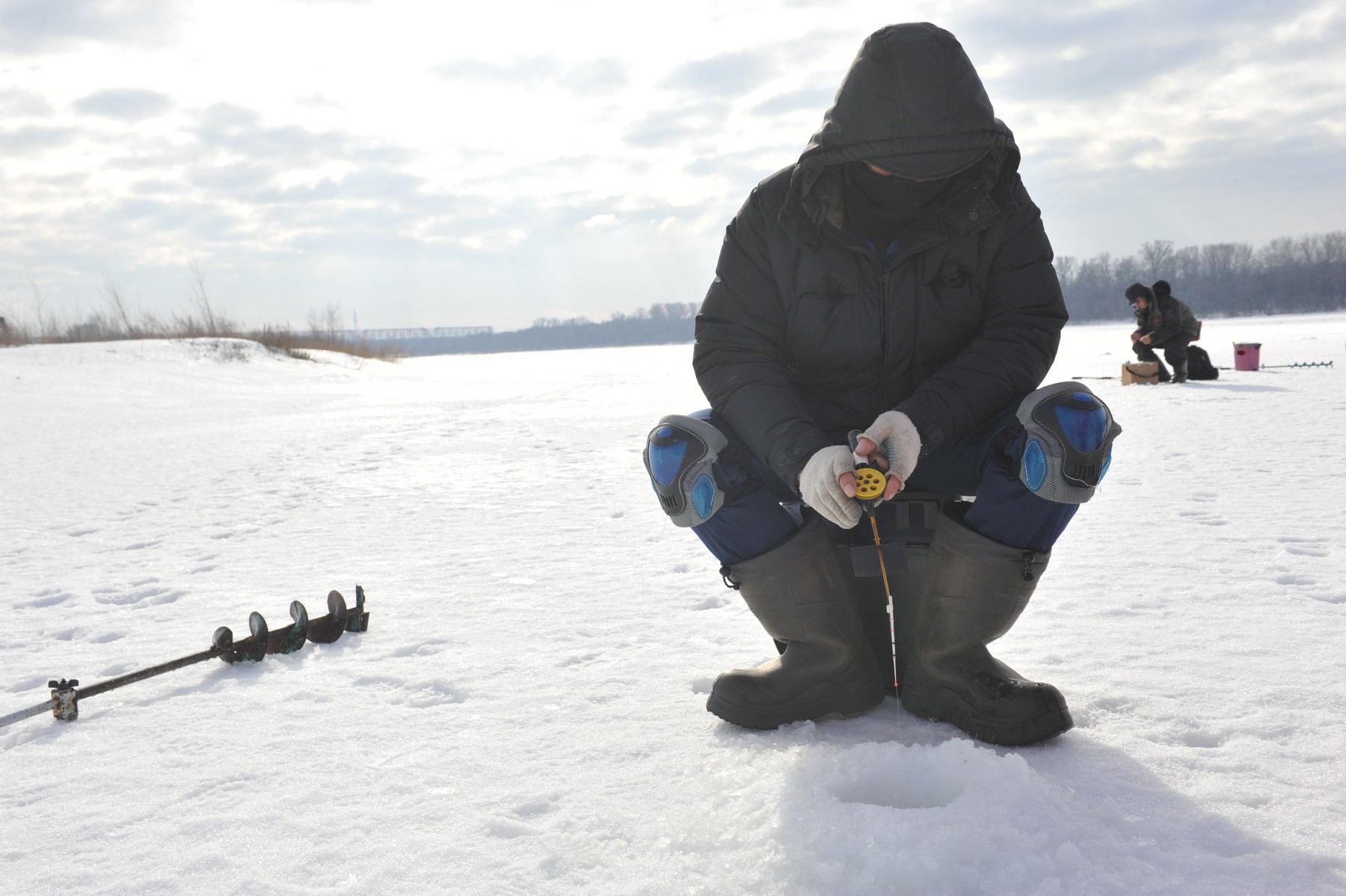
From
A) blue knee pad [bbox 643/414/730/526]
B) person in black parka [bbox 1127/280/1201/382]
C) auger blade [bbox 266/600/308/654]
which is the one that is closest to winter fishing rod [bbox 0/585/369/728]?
auger blade [bbox 266/600/308/654]

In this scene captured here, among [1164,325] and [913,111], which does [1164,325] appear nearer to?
[1164,325]

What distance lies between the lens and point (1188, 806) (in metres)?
1.56

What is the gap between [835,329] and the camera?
2.03 meters

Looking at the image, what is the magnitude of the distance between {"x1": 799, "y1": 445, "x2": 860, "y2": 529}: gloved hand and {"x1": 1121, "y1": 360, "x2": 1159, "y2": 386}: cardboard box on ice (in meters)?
12.1

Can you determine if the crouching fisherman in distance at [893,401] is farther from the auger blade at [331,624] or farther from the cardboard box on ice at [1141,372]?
the cardboard box on ice at [1141,372]

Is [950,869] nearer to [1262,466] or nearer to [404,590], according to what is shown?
[404,590]

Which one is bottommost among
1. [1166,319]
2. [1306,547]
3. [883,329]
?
[1306,547]

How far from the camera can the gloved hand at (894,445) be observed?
1741 millimetres

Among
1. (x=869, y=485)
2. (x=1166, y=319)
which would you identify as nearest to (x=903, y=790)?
(x=869, y=485)

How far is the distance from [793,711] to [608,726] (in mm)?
433

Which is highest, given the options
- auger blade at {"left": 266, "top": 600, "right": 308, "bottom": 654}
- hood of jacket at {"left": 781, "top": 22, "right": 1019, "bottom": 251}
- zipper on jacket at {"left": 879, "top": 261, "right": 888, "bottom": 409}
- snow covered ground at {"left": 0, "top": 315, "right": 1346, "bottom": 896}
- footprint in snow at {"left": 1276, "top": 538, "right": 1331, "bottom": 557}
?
hood of jacket at {"left": 781, "top": 22, "right": 1019, "bottom": 251}

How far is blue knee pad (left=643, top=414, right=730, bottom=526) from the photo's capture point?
1.93m

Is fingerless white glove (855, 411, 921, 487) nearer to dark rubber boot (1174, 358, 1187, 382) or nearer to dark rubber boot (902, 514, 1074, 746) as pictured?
dark rubber boot (902, 514, 1074, 746)

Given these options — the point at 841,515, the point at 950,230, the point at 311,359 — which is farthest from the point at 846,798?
the point at 311,359
